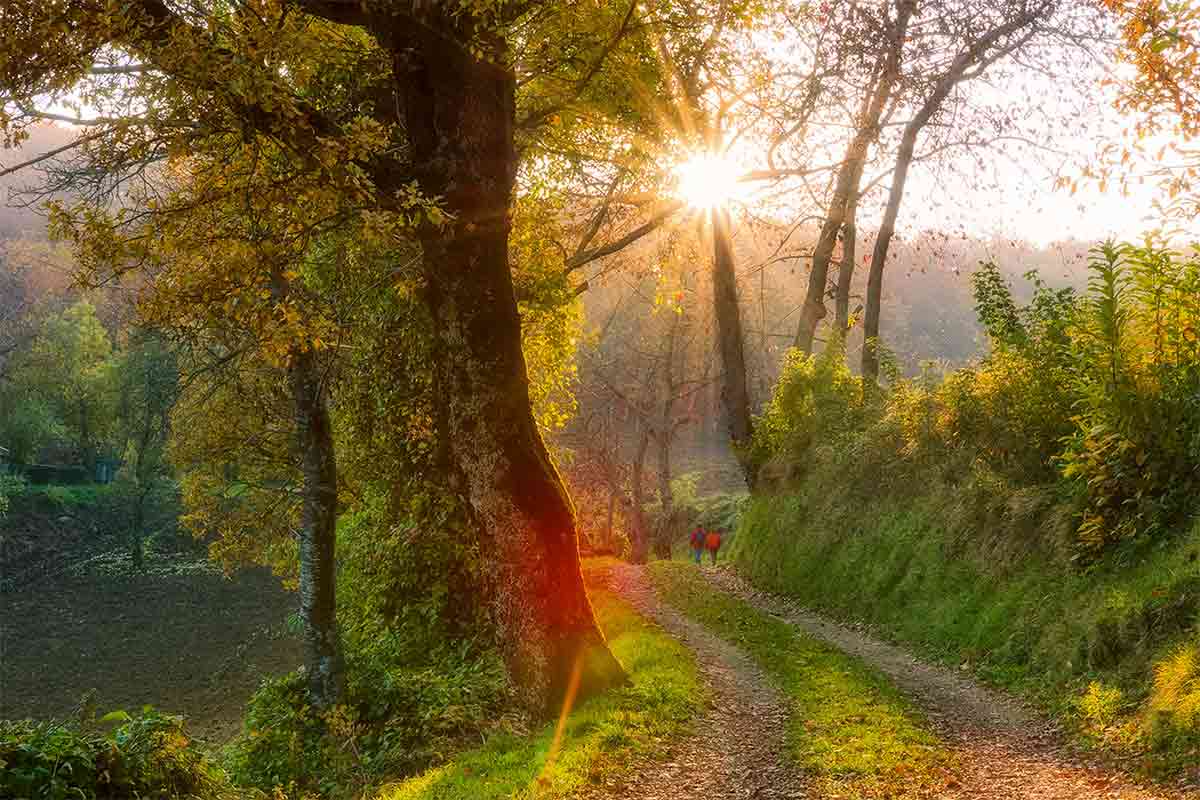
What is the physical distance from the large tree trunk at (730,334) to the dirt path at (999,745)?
37.0 feet

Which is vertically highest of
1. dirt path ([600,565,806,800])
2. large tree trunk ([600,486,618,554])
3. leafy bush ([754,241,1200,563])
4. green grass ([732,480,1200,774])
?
leafy bush ([754,241,1200,563])

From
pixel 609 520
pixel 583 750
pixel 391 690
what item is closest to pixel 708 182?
pixel 391 690

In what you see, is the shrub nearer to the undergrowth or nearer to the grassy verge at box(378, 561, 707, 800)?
the undergrowth

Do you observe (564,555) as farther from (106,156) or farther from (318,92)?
(318,92)

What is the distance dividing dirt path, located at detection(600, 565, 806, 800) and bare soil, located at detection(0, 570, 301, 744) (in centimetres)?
1458

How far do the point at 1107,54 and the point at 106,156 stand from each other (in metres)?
18.5

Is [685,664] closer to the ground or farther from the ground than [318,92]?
closer to the ground

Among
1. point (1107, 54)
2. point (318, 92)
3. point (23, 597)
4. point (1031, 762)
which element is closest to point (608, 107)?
point (318, 92)

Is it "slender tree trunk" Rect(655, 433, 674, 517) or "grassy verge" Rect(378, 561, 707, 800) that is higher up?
"slender tree trunk" Rect(655, 433, 674, 517)

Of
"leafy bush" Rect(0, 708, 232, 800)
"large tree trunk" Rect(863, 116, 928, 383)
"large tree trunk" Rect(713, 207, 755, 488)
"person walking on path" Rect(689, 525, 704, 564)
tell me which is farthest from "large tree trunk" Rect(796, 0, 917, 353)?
"leafy bush" Rect(0, 708, 232, 800)

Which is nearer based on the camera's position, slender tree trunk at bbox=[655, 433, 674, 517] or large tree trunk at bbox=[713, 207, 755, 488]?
large tree trunk at bbox=[713, 207, 755, 488]

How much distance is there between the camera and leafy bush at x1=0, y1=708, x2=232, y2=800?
4.57 m

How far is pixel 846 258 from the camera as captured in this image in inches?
939

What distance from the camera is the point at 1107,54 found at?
19000 millimetres
